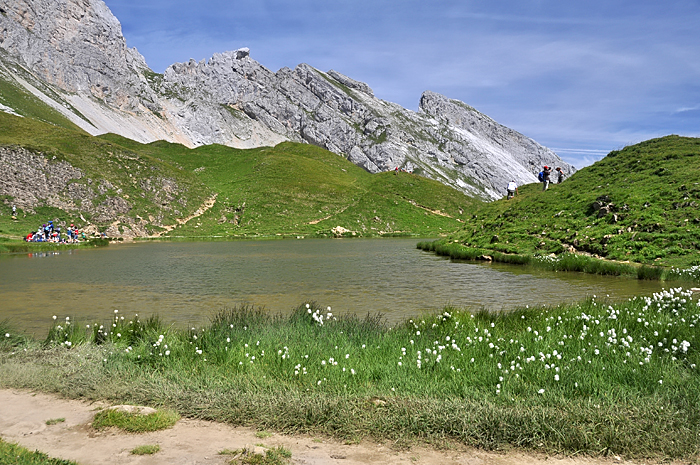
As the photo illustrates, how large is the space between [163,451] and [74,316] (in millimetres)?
13137

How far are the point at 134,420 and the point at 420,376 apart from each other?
17.3 ft

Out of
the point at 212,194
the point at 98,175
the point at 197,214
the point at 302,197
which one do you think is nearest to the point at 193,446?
the point at 197,214

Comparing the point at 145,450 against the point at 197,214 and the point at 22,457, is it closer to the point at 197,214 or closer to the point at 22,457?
the point at 22,457

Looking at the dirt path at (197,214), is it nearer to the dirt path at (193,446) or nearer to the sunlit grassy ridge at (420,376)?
the sunlit grassy ridge at (420,376)

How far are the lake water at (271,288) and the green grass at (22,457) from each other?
9832mm

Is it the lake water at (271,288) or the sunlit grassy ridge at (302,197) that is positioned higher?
the sunlit grassy ridge at (302,197)

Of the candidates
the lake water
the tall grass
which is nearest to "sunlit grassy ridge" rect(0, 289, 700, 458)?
the lake water

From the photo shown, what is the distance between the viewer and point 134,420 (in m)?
7.39

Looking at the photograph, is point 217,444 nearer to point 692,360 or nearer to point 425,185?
point 692,360

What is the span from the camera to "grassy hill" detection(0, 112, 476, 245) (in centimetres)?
7631

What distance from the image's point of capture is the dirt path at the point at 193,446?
6207 millimetres

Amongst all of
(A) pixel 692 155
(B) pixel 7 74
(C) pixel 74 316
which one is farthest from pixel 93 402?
(B) pixel 7 74

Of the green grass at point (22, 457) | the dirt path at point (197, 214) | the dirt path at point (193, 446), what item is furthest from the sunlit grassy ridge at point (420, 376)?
the dirt path at point (197, 214)

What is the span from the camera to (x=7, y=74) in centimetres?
19125
